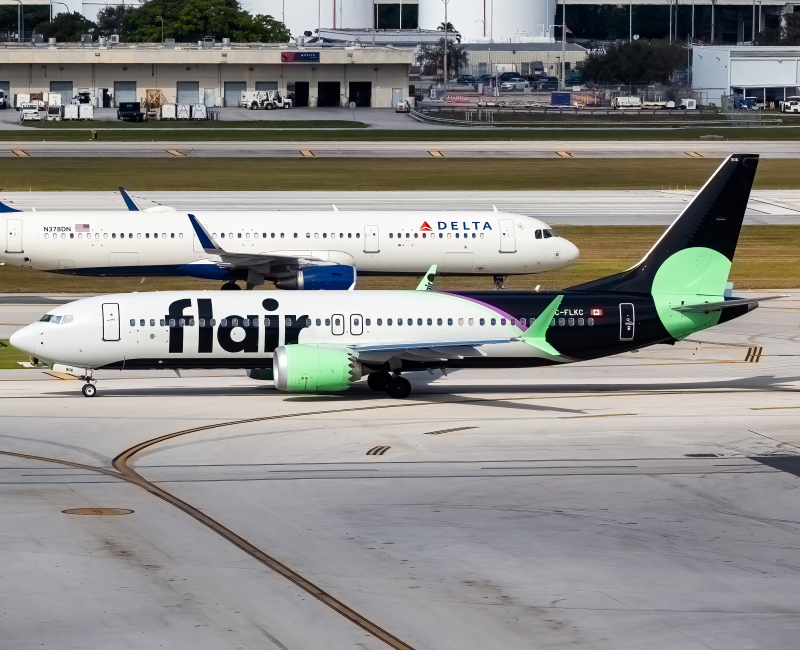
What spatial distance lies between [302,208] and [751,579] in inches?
2858

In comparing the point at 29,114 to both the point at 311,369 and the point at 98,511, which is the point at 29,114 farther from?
the point at 98,511

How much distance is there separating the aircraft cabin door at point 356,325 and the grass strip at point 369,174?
65875 mm

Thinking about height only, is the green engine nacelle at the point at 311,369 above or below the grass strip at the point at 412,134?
below

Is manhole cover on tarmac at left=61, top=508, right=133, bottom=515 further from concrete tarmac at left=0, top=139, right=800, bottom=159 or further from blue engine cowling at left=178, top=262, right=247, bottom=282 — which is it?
concrete tarmac at left=0, top=139, right=800, bottom=159

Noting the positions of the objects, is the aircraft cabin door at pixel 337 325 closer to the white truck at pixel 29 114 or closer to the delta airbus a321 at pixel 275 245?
the delta airbus a321 at pixel 275 245

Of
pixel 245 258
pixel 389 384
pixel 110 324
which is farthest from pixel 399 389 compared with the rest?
pixel 245 258

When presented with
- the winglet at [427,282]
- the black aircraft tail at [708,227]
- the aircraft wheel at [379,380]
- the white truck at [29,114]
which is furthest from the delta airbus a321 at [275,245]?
the white truck at [29,114]

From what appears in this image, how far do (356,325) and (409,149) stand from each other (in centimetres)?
9758

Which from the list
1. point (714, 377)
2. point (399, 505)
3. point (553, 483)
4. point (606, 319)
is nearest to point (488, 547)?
point (399, 505)

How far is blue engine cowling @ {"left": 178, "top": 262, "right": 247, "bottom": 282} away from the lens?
64812mm

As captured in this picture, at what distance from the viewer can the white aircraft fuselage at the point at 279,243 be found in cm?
6506

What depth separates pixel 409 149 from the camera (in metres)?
141

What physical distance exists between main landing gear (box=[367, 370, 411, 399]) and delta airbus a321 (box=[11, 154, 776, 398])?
0.16ft

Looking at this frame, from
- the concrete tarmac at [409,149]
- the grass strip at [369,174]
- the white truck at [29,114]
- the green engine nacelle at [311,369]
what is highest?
the white truck at [29,114]
